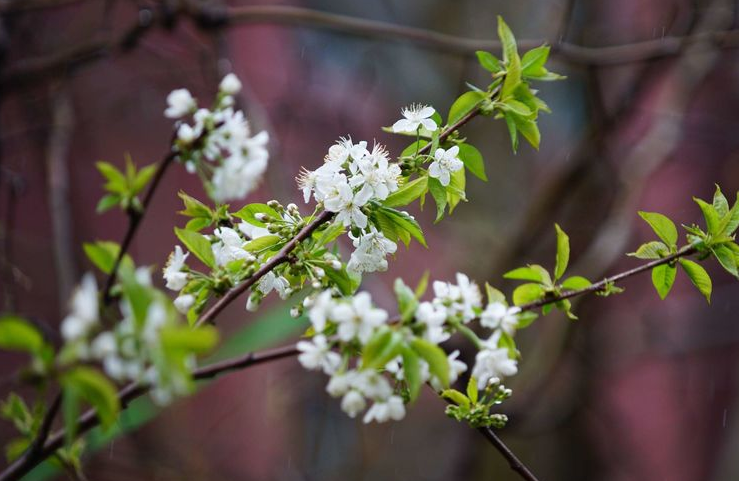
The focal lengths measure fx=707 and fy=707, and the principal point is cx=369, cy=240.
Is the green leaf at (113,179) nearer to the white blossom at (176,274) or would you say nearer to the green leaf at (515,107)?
the white blossom at (176,274)

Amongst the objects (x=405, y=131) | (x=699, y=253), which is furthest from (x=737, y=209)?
(x=405, y=131)

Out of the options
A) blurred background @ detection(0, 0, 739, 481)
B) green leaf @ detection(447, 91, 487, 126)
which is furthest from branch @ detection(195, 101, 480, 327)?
blurred background @ detection(0, 0, 739, 481)

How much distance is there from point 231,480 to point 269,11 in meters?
2.26

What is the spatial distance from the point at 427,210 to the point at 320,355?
3.50 m

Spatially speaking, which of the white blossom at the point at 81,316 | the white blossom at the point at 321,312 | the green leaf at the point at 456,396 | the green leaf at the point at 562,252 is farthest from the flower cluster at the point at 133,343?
the green leaf at the point at 562,252

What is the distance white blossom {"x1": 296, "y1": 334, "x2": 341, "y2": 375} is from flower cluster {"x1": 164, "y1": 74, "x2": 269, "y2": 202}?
0.14 metres

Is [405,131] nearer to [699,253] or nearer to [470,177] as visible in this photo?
[699,253]

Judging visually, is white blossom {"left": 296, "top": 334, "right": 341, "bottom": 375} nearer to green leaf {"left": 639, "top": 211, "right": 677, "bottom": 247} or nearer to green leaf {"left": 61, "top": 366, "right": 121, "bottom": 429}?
green leaf {"left": 61, "top": 366, "right": 121, "bottom": 429}

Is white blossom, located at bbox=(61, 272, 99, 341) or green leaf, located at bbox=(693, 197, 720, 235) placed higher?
white blossom, located at bbox=(61, 272, 99, 341)

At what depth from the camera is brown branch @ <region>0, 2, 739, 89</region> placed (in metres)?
2.12

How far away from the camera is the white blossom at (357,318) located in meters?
0.55

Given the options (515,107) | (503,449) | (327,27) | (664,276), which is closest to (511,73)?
(515,107)

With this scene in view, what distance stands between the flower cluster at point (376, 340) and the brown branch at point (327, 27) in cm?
155

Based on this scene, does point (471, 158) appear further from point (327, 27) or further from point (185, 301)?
point (327, 27)
